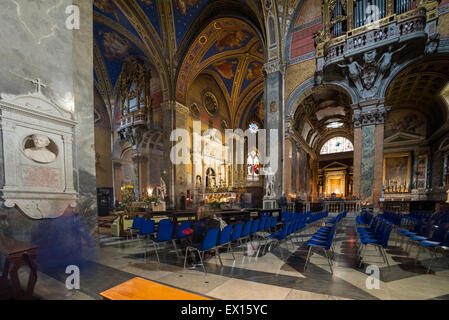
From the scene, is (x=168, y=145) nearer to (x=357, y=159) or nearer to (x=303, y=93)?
(x=303, y=93)

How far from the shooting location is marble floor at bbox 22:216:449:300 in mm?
2475

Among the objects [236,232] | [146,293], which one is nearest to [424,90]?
[236,232]

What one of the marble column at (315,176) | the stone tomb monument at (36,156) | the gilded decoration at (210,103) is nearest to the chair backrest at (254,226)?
the stone tomb monument at (36,156)

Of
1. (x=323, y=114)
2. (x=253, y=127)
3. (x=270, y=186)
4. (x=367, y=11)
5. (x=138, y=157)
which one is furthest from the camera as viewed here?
(x=253, y=127)

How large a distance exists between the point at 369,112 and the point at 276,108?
15.2ft

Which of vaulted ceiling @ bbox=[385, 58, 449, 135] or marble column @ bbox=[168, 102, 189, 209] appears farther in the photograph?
marble column @ bbox=[168, 102, 189, 209]

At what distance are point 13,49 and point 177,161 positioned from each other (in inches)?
437

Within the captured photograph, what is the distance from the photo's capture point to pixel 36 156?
386 cm

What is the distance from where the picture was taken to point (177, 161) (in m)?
14.5

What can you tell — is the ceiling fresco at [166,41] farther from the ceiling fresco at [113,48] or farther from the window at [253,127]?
the window at [253,127]

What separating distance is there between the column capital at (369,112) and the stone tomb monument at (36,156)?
1200 cm

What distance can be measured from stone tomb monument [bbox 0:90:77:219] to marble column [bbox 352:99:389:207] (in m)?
11.8

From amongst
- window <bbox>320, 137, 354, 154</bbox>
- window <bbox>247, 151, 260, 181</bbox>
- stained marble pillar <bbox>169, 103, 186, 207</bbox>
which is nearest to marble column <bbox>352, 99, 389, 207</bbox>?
stained marble pillar <bbox>169, 103, 186, 207</bbox>

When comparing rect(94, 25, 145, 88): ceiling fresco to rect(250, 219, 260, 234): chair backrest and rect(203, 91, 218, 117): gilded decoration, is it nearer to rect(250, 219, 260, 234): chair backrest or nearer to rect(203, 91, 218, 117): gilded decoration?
rect(203, 91, 218, 117): gilded decoration
